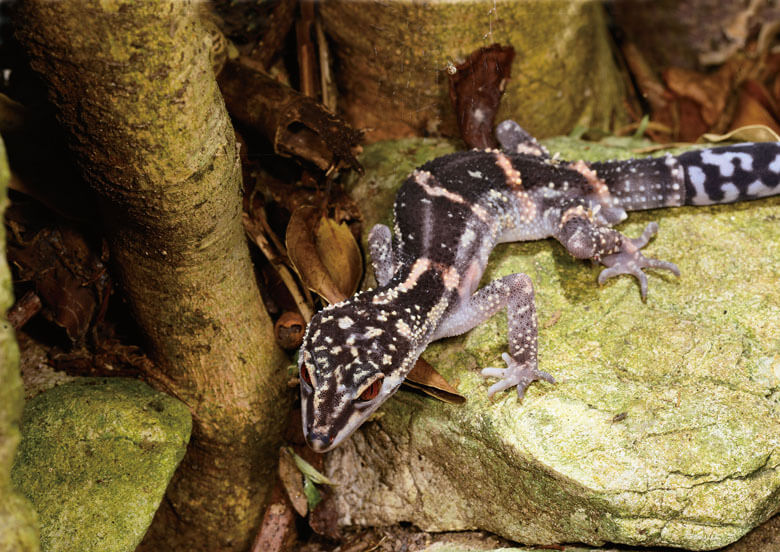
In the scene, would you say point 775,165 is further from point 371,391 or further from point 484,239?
point 371,391

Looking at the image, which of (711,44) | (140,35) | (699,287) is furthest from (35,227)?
(711,44)

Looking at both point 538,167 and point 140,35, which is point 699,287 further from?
point 140,35

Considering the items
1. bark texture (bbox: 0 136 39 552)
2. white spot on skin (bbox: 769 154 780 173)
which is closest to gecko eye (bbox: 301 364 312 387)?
bark texture (bbox: 0 136 39 552)

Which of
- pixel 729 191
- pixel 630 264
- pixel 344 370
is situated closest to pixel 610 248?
pixel 630 264

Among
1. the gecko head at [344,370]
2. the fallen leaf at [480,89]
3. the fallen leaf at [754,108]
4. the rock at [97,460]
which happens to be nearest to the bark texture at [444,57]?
the fallen leaf at [480,89]

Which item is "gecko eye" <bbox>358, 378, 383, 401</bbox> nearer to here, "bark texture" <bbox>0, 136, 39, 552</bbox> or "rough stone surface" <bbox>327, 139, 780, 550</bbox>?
"rough stone surface" <bbox>327, 139, 780, 550</bbox>

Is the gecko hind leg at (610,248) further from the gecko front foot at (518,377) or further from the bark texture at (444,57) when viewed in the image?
the bark texture at (444,57)
